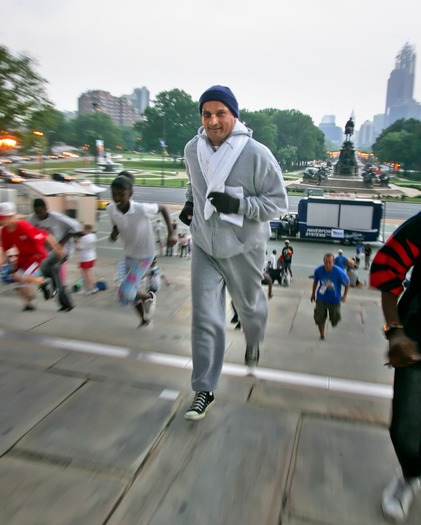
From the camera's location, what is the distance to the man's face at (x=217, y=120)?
8.59ft

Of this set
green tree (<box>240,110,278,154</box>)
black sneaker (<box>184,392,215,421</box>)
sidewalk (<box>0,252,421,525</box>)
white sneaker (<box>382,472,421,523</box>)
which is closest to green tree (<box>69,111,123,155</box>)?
green tree (<box>240,110,278,154</box>)

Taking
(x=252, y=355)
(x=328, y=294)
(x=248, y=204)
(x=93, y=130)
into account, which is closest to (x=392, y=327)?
(x=248, y=204)

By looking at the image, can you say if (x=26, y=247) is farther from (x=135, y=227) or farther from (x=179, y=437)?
(x=179, y=437)

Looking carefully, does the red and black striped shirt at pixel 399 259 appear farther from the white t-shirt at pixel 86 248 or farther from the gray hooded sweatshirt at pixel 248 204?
the white t-shirt at pixel 86 248

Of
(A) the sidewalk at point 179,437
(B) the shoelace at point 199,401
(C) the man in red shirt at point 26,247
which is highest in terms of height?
(C) the man in red shirt at point 26,247

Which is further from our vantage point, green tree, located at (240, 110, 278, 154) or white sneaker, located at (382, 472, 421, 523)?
green tree, located at (240, 110, 278, 154)

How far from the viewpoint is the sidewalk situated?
6.02 feet

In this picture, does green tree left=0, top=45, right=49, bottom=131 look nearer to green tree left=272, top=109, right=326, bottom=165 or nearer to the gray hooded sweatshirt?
the gray hooded sweatshirt

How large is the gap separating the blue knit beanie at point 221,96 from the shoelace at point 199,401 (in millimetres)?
1704

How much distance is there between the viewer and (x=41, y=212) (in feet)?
17.3

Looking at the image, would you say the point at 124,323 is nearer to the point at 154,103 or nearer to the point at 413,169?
the point at 413,169

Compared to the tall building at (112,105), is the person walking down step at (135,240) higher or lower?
lower

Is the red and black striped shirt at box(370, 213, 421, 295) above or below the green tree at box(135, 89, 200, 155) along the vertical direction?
below

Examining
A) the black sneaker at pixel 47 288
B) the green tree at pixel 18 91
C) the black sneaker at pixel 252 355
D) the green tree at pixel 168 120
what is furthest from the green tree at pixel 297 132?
the black sneaker at pixel 252 355
